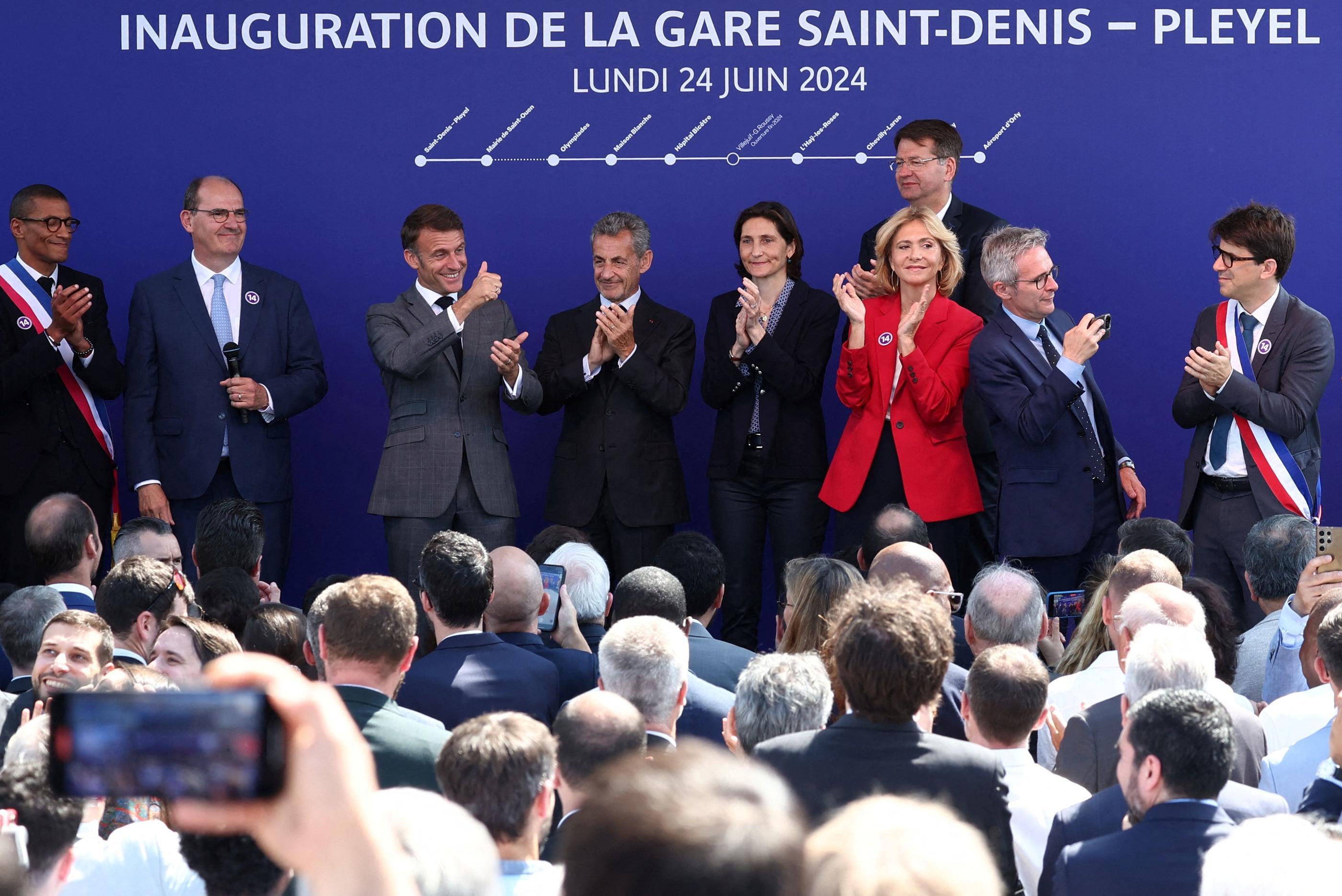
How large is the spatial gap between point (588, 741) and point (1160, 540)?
2513 mm

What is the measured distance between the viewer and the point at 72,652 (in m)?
3.25

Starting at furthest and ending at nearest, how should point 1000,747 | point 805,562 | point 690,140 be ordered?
point 690,140 → point 805,562 → point 1000,747

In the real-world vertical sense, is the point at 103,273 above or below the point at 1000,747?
above

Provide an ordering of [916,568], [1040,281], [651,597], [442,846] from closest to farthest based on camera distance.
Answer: [442,846], [651,597], [916,568], [1040,281]

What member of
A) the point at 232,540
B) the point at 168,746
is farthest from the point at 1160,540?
the point at 168,746

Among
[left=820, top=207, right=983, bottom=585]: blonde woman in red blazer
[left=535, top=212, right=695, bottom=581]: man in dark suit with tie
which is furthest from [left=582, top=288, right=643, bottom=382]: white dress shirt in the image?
[left=820, top=207, right=983, bottom=585]: blonde woman in red blazer

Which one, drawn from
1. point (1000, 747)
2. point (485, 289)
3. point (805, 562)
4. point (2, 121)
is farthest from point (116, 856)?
point (2, 121)

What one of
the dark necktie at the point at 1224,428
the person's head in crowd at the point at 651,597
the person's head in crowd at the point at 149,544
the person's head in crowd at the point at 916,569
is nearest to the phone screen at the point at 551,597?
the person's head in crowd at the point at 651,597

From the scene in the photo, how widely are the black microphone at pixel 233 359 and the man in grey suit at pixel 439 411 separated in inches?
19.1

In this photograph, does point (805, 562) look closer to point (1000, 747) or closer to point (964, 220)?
point (1000, 747)

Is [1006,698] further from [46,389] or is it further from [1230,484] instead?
[46,389]

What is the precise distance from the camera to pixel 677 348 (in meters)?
5.93

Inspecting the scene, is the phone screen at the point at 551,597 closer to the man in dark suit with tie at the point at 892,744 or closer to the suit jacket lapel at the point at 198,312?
the man in dark suit with tie at the point at 892,744

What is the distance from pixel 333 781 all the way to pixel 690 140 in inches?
225
